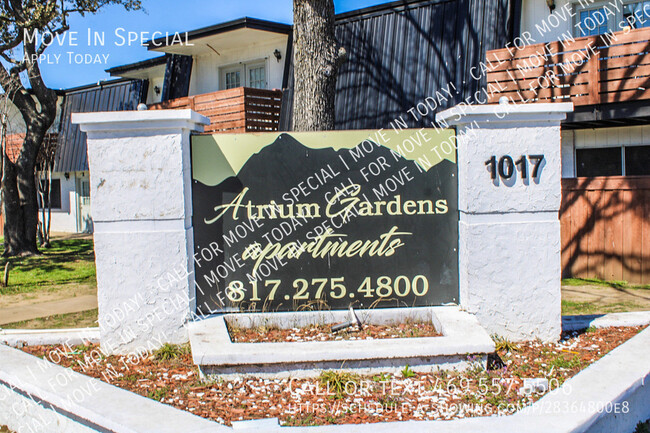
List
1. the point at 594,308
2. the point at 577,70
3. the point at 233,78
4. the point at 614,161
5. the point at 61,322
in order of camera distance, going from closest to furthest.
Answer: the point at 61,322 → the point at 594,308 → the point at 577,70 → the point at 614,161 → the point at 233,78

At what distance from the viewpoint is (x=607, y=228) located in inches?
380

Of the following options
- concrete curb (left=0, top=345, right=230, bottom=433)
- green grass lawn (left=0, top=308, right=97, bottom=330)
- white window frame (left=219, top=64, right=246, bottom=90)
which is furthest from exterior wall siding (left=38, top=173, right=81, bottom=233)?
concrete curb (left=0, top=345, right=230, bottom=433)

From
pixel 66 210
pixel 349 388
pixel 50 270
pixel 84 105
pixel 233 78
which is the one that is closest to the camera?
pixel 349 388

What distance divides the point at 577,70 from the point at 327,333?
8977 millimetres

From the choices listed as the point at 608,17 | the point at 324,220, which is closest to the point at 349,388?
the point at 324,220

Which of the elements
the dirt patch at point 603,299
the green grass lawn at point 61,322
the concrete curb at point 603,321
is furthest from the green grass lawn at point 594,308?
the green grass lawn at point 61,322

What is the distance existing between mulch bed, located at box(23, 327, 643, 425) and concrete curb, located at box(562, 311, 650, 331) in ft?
1.65

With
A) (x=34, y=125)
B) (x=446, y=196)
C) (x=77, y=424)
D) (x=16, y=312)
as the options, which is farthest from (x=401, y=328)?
(x=34, y=125)

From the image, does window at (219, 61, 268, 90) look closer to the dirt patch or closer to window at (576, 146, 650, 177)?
window at (576, 146, 650, 177)

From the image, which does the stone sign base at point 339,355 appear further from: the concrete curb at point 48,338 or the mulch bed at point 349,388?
the concrete curb at point 48,338

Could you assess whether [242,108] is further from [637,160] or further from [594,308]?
[594,308]

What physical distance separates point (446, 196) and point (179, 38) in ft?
44.1

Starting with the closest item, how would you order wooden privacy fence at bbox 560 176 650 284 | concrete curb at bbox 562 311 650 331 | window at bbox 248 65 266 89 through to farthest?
concrete curb at bbox 562 311 650 331 < wooden privacy fence at bbox 560 176 650 284 < window at bbox 248 65 266 89

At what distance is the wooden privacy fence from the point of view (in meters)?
9.29
